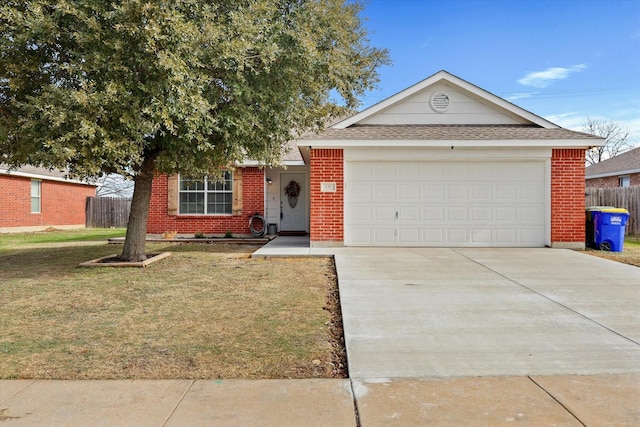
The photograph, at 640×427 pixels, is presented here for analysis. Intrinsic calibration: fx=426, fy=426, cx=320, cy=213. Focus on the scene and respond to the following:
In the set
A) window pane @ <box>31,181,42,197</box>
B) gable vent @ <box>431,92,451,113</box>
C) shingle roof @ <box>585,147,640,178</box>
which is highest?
gable vent @ <box>431,92,451,113</box>

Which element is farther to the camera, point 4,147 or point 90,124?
point 4,147

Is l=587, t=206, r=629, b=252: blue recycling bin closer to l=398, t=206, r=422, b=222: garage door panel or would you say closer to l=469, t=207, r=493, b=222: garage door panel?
l=469, t=207, r=493, b=222: garage door panel

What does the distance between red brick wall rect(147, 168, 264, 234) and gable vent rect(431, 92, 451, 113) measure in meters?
6.40

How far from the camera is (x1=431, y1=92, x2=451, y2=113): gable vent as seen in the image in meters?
12.1

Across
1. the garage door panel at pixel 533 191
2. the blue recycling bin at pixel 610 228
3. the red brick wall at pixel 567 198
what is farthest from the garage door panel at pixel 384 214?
the blue recycling bin at pixel 610 228

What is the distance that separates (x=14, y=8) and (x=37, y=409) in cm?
656

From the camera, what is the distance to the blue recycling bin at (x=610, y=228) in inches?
427

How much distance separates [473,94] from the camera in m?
11.9

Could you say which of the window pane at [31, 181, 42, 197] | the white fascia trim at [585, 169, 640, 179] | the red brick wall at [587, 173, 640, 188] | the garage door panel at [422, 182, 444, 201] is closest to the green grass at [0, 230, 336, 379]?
the garage door panel at [422, 182, 444, 201]

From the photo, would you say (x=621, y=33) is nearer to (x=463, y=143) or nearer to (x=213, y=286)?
(x=463, y=143)

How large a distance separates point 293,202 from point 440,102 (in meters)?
6.56

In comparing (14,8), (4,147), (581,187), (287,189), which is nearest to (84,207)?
(287,189)

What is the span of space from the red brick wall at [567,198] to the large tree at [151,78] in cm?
646

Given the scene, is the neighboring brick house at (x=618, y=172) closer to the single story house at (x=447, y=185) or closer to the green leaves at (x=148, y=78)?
the single story house at (x=447, y=185)
